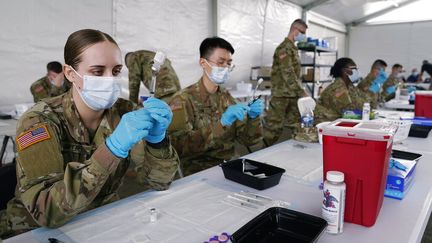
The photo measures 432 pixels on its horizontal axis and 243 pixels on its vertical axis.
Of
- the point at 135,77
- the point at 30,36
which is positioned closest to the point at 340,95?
the point at 135,77

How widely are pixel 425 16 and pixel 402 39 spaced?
821 millimetres

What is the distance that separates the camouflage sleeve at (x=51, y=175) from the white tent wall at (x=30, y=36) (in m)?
2.21

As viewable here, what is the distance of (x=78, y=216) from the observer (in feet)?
2.87

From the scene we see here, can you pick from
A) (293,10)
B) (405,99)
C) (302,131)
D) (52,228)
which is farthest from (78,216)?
(293,10)

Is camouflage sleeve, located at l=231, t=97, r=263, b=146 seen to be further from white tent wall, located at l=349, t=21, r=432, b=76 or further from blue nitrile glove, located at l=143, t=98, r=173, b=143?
white tent wall, located at l=349, t=21, r=432, b=76

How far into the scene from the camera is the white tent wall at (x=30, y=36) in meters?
2.64

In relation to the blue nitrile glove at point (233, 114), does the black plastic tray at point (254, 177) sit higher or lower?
lower

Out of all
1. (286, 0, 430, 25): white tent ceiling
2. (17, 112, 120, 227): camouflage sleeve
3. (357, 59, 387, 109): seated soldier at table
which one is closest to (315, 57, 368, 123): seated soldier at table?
(357, 59, 387, 109): seated soldier at table

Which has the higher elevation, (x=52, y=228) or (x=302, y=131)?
(x=302, y=131)

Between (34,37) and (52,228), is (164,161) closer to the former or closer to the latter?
(52,228)

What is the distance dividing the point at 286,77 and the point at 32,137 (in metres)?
3.11

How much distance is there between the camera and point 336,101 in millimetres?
2934

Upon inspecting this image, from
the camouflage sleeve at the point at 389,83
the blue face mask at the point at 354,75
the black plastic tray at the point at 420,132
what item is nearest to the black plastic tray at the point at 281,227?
the black plastic tray at the point at 420,132

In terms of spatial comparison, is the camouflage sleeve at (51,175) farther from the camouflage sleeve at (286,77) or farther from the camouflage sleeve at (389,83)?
the camouflage sleeve at (389,83)
